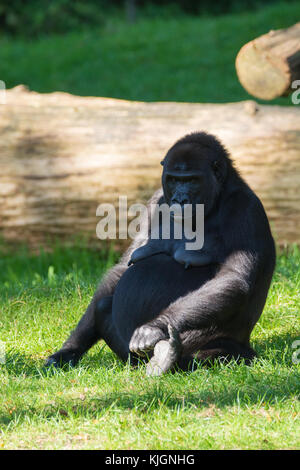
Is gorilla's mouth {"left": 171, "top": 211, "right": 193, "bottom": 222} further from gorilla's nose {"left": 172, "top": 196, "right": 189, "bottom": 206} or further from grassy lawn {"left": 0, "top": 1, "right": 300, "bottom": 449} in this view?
grassy lawn {"left": 0, "top": 1, "right": 300, "bottom": 449}

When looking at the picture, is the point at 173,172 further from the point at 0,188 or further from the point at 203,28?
the point at 203,28

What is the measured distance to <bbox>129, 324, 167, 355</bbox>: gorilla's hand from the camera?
3836 millimetres

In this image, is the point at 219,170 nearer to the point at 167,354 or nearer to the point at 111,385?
the point at 167,354

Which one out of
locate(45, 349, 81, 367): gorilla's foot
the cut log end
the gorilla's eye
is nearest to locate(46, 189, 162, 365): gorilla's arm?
locate(45, 349, 81, 367): gorilla's foot

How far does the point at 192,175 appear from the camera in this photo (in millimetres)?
3920

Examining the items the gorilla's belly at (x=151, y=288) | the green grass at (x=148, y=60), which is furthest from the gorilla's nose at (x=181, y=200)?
the green grass at (x=148, y=60)

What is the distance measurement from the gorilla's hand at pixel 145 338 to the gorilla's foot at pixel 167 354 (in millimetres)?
53

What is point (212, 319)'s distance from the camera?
3877 millimetres

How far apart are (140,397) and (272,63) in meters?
2.82

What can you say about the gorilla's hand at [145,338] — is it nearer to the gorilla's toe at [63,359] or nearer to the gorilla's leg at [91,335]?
the gorilla's leg at [91,335]

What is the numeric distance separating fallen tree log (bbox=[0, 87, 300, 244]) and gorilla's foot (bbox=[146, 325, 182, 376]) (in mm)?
2648

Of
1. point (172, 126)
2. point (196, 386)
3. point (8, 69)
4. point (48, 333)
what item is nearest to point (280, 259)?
point (172, 126)
